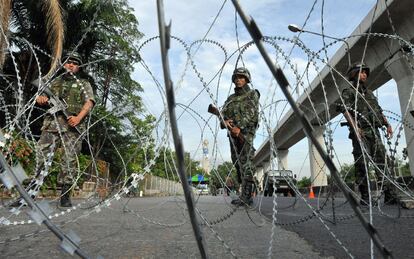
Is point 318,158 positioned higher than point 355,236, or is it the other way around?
point 318,158

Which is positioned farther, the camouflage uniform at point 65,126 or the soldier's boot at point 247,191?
the soldier's boot at point 247,191

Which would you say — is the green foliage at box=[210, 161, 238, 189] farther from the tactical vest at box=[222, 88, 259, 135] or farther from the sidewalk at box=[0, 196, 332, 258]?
the tactical vest at box=[222, 88, 259, 135]

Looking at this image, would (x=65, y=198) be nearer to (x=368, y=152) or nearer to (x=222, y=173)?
(x=222, y=173)

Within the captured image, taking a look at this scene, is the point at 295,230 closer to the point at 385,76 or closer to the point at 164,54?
the point at 164,54

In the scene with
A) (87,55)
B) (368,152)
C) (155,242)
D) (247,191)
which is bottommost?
(155,242)

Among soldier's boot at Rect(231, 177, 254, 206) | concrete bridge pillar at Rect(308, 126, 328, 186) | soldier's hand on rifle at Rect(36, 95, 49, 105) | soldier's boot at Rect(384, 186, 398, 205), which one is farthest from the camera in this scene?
soldier's boot at Rect(384, 186, 398, 205)

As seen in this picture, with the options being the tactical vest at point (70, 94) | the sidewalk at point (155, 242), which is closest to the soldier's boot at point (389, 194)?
the sidewalk at point (155, 242)

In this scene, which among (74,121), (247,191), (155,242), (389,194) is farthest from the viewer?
(389,194)

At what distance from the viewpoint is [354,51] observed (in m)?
15.2

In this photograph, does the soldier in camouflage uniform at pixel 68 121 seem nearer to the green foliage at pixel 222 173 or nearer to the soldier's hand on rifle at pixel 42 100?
the soldier's hand on rifle at pixel 42 100

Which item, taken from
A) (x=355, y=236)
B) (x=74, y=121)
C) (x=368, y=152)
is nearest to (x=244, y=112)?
→ (x=368, y=152)

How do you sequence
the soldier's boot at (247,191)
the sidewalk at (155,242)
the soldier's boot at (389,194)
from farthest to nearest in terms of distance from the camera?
the soldier's boot at (389,194)
the soldier's boot at (247,191)
the sidewalk at (155,242)

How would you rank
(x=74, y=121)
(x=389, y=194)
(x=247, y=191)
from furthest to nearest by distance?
(x=389, y=194)
(x=247, y=191)
(x=74, y=121)

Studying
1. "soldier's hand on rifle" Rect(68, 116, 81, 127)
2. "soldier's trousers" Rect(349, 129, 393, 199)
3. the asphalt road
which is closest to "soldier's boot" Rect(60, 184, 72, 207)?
"soldier's hand on rifle" Rect(68, 116, 81, 127)
